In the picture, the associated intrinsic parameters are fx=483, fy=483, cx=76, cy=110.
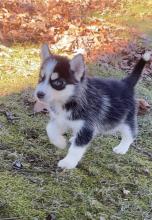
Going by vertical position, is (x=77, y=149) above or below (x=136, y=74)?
below

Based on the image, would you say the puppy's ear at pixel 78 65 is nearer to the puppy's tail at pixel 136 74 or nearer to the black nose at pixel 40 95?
the black nose at pixel 40 95

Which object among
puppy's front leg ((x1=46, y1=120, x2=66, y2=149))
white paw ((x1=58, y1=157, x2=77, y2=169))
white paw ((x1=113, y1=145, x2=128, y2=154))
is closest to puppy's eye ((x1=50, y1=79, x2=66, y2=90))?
puppy's front leg ((x1=46, y1=120, x2=66, y2=149))

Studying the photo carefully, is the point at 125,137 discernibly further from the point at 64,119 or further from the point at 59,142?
the point at 64,119

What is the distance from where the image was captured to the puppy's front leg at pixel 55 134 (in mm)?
4164

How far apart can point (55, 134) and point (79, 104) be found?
39cm

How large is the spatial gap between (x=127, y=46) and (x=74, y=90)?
480 centimetres

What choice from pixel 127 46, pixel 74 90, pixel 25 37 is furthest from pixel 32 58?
pixel 74 90

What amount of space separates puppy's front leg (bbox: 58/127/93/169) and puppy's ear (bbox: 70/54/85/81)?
483mm

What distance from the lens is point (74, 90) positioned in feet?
12.7

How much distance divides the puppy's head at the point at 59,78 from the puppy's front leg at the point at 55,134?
357 millimetres

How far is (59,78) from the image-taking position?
374cm

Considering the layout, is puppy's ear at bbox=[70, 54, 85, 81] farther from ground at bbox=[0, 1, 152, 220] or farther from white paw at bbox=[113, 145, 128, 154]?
white paw at bbox=[113, 145, 128, 154]

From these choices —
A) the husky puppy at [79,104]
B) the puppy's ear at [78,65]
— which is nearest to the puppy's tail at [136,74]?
the husky puppy at [79,104]

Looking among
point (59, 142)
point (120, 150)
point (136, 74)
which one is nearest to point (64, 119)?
point (59, 142)
